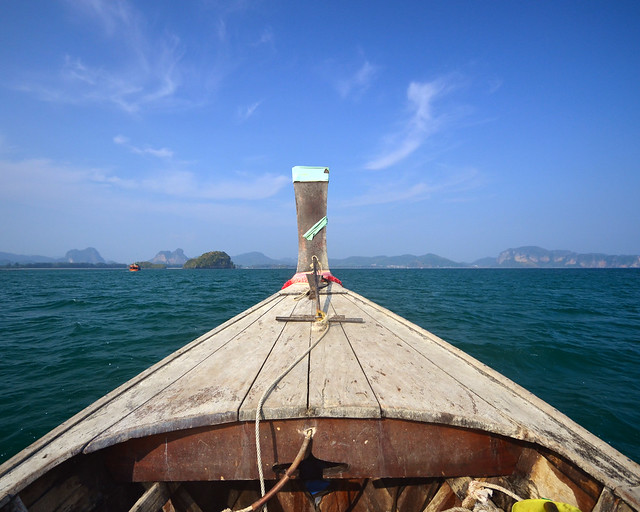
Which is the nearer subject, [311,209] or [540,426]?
[540,426]

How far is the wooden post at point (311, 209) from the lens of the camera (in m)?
6.20

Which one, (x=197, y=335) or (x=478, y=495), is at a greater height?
(x=478, y=495)

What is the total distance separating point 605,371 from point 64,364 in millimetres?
10738

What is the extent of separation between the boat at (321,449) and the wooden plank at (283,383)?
0.04 ft

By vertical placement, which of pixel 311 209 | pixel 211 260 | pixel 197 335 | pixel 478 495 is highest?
pixel 311 209

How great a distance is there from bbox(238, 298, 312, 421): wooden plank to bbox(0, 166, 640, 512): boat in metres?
0.01

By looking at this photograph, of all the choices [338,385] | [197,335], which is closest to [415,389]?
[338,385]

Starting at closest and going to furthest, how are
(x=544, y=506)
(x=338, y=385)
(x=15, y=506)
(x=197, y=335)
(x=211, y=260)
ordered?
(x=15, y=506)
(x=544, y=506)
(x=338, y=385)
(x=197, y=335)
(x=211, y=260)

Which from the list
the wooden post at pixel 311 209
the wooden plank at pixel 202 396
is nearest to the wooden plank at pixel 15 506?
the wooden plank at pixel 202 396

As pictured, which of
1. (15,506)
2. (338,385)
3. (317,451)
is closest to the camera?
(15,506)

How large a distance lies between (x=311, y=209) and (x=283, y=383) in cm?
505

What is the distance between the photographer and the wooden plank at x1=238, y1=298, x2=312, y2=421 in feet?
4.58

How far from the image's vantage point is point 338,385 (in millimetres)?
1663

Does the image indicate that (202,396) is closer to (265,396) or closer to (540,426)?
(265,396)
